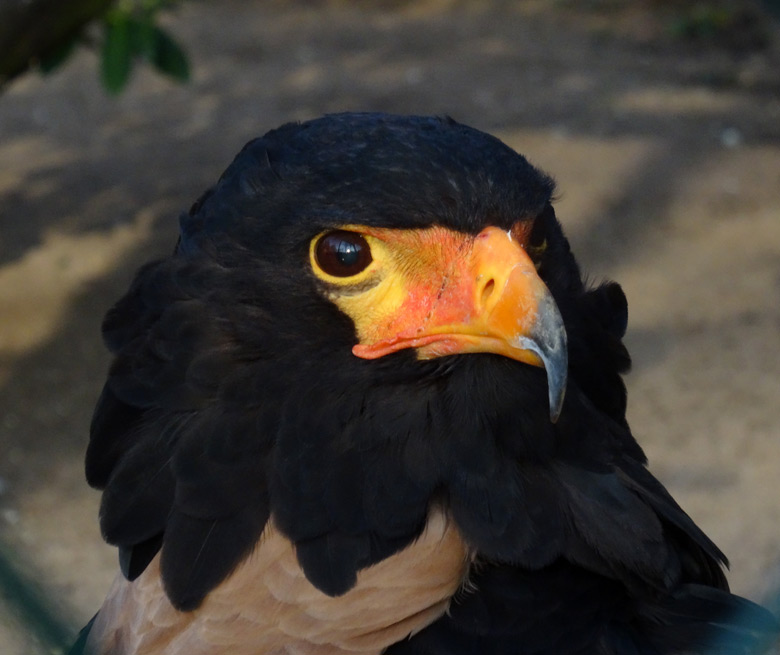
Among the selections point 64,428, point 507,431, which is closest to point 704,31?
point 64,428

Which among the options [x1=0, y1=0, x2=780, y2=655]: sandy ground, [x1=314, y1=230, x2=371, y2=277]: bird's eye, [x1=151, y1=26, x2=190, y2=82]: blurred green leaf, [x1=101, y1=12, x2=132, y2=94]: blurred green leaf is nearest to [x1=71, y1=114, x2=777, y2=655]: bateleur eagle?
[x1=314, y1=230, x2=371, y2=277]: bird's eye

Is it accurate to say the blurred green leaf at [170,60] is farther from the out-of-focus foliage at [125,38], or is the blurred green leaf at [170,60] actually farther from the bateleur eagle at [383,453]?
the bateleur eagle at [383,453]

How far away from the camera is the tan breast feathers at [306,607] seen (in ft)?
5.57

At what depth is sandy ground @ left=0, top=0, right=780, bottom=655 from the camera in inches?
166

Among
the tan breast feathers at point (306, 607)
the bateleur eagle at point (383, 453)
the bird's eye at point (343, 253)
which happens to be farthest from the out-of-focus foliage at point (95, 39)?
the tan breast feathers at point (306, 607)

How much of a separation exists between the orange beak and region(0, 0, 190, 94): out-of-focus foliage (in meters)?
3.07

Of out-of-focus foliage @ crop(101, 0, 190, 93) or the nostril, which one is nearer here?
the nostril

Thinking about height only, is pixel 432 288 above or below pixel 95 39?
above

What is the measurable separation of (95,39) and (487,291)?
3.68 metres

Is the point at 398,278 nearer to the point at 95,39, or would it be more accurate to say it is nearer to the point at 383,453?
the point at 383,453

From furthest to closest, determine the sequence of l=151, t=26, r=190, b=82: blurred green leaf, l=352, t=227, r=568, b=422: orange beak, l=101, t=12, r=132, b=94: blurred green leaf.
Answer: l=151, t=26, r=190, b=82: blurred green leaf, l=101, t=12, r=132, b=94: blurred green leaf, l=352, t=227, r=568, b=422: orange beak

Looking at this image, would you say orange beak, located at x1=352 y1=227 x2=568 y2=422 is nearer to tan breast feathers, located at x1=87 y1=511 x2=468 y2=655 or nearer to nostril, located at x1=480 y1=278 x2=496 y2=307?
nostril, located at x1=480 y1=278 x2=496 y2=307

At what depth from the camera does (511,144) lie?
6629mm

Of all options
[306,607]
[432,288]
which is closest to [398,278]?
[432,288]
